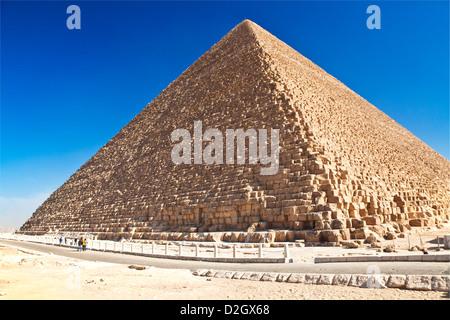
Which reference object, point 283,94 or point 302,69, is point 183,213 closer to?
point 283,94

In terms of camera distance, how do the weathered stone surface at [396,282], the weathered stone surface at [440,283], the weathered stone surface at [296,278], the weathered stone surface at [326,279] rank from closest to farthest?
the weathered stone surface at [440,283] → the weathered stone surface at [396,282] → the weathered stone surface at [326,279] → the weathered stone surface at [296,278]

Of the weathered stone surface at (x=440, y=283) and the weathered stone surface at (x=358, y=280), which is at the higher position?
the weathered stone surface at (x=440, y=283)

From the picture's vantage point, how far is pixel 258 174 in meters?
16.4

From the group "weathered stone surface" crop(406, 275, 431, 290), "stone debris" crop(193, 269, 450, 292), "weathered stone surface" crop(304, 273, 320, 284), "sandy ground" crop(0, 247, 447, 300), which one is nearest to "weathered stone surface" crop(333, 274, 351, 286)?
"stone debris" crop(193, 269, 450, 292)

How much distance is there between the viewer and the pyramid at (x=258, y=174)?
46.4ft

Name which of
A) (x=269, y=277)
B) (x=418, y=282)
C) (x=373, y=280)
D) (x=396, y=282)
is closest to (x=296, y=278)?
(x=269, y=277)

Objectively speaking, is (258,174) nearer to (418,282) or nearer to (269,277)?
(269,277)

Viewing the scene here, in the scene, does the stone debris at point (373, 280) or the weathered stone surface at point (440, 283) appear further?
the stone debris at point (373, 280)

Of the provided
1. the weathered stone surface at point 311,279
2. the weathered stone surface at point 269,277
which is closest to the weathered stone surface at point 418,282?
the weathered stone surface at point 311,279

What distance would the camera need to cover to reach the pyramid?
14156 mm

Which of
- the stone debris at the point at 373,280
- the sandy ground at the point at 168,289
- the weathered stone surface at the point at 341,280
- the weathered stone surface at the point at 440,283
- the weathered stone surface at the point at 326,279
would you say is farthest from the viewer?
the weathered stone surface at the point at 326,279

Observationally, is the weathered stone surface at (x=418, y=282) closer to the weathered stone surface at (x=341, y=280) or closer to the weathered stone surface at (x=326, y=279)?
the weathered stone surface at (x=341, y=280)

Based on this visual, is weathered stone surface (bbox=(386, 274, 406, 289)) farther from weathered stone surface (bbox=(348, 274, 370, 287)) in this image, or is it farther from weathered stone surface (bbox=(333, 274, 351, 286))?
weathered stone surface (bbox=(333, 274, 351, 286))
